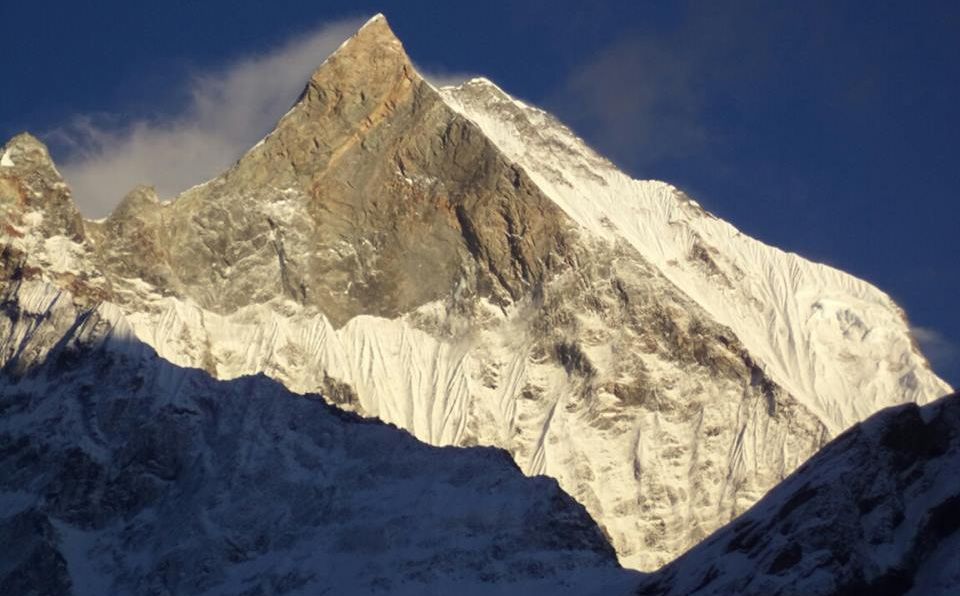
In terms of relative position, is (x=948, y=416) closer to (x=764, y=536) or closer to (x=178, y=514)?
(x=764, y=536)

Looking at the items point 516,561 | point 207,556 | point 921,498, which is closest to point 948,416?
point 921,498

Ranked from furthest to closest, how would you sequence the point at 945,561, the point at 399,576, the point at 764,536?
the point at 399,576
the point at 764,536
the point at 945,561

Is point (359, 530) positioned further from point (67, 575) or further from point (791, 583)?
point (791, 583)

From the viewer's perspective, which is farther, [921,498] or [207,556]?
[207,556]

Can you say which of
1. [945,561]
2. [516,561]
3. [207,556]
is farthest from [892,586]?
[207,556]

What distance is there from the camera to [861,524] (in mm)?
157500

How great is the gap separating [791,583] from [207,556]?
47.8 meters

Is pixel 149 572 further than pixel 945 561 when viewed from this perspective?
Yes

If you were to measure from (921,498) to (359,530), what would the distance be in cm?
4505

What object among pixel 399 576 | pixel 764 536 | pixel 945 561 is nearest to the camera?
pixel 945 561

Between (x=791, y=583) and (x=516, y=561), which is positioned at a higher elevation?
(x=516, y=561)

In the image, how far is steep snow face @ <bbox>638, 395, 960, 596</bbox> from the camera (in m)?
154

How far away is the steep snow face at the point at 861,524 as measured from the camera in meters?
154

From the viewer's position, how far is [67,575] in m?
193
